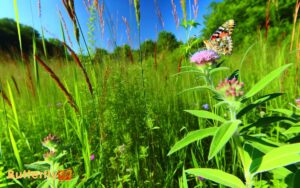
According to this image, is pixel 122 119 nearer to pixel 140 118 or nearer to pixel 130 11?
pixel 140 118

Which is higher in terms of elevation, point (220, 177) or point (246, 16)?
point (246, 16)

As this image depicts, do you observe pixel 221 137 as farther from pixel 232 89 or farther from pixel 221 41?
pixel 221 41

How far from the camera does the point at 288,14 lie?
46.0ft

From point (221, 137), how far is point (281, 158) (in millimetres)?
127

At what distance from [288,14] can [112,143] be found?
563 inches

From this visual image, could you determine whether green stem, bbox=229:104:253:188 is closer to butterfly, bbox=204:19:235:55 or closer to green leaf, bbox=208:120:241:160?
green leaf, bbox=208:120:241:160

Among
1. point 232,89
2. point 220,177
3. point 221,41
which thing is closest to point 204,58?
point 232,89

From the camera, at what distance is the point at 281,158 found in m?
0.66

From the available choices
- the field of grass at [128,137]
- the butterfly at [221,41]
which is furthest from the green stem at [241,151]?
the butterfly at [221,41]

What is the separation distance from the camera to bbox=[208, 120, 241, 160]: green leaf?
64 centimetres

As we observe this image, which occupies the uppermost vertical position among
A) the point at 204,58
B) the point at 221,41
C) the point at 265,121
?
the point at 221,41

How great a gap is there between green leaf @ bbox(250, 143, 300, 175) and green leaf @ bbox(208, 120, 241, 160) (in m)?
0.09

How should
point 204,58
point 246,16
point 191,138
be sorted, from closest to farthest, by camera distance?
1. point 191,138
2. point 204,58
3. point 246,16

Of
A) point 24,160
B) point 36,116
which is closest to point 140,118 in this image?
point 24,160
